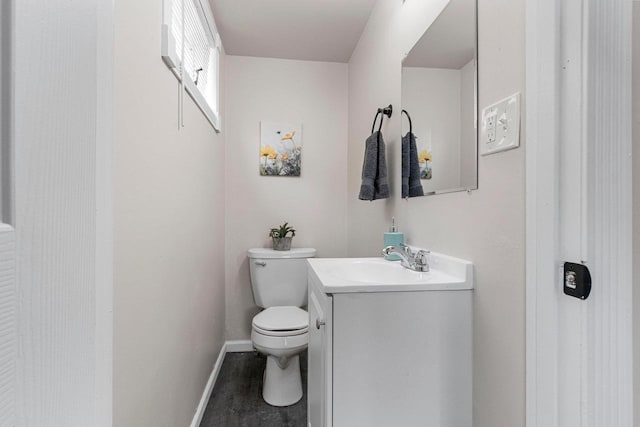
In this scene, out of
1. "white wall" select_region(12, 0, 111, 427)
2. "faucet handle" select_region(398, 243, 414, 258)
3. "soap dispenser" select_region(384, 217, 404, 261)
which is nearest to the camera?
"white wall" select_region(12, 0, 111, 427)

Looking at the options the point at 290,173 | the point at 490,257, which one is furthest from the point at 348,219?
the point at 490,257

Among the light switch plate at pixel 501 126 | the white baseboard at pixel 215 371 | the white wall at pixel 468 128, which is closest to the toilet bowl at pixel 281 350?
the white baseboard at pixel 215 371

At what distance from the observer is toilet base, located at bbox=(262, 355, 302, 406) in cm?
181

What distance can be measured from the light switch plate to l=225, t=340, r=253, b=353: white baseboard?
2.18 metres

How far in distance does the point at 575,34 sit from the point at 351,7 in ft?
5.20

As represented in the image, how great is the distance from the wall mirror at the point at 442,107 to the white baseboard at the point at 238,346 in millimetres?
1756

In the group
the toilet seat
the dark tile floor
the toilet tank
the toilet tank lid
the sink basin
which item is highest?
the sink basin

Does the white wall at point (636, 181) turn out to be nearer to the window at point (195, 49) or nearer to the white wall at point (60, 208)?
the white wall at point (60, 208)

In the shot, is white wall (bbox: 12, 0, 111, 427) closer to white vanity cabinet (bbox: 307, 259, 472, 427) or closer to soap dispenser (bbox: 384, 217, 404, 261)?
white vanity cabinet (bbox: 307, 259, 472, 427)

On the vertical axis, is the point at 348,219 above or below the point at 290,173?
below

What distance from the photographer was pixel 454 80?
1.11 meters

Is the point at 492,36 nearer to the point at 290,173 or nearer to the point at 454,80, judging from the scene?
the point at 454,80

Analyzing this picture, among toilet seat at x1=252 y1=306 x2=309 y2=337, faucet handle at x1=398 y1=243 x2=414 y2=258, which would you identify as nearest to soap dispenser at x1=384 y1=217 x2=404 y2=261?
faucet handle at x1=398 y1=243 x2=414 y2=258

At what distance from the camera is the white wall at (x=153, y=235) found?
0.81 metres
